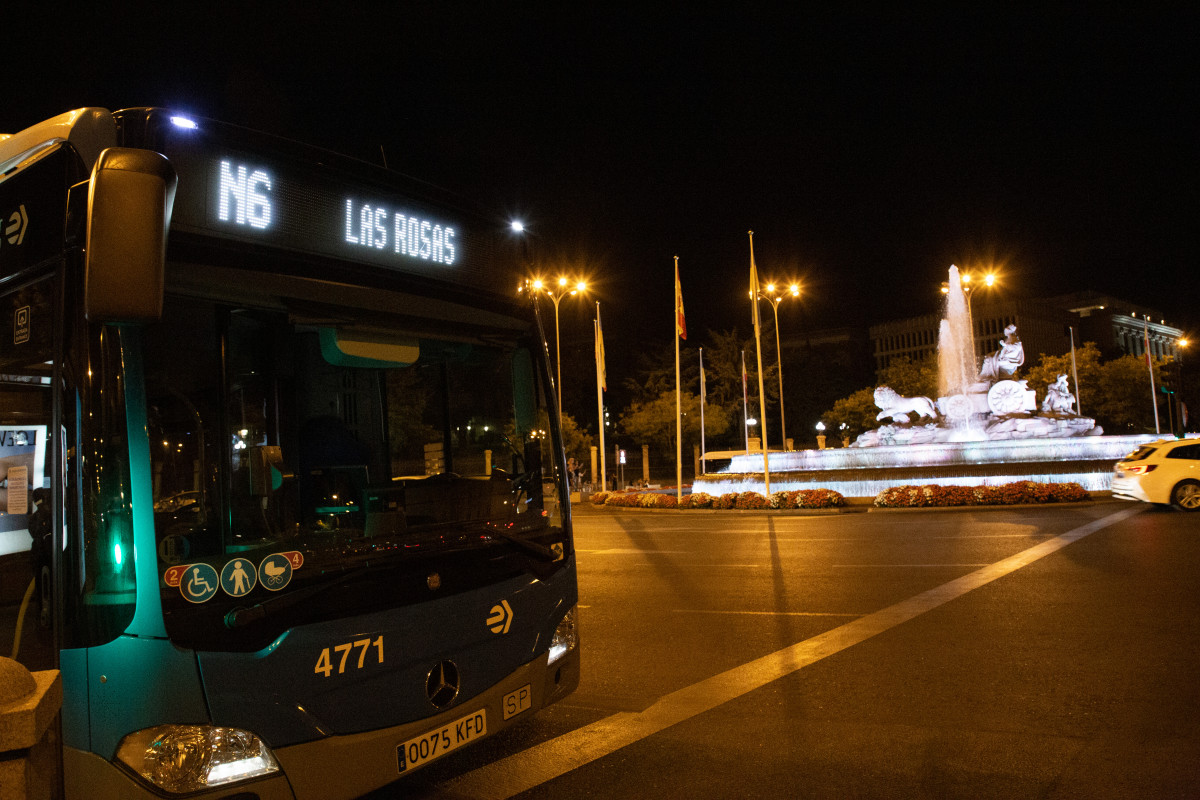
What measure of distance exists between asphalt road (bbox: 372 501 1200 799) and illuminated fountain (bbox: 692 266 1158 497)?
15.8 metres

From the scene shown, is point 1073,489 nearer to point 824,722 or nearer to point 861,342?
point 824,722

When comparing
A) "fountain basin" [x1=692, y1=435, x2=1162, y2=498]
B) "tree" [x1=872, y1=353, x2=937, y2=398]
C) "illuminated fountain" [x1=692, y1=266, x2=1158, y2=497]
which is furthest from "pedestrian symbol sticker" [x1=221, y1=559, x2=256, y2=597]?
"tree" [x1=872, y1=353, x2=937, y2=398]

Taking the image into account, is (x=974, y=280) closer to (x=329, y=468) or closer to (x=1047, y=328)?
(x=329, y=468)

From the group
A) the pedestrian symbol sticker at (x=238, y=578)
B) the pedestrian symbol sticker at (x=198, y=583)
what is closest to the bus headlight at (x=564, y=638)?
the pedestrian symbol sticker at (x=238, y=578)

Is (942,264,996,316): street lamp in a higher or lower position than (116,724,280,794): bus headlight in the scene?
higher

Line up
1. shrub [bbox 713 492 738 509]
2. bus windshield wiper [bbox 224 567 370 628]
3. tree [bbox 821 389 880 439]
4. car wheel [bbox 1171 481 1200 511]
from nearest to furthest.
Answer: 1. bus windshield wiper [bbox 224 567 370 628]
2. car wheel [bbox 1171 481 1200 511]
3. shrub [bbox 713 492 738 509]
4. tree [bbox 821 389 880 439]

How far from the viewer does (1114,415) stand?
60.8 m

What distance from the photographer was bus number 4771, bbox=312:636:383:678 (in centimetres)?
325

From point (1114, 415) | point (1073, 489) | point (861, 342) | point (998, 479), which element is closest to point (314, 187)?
point (1073, 489)

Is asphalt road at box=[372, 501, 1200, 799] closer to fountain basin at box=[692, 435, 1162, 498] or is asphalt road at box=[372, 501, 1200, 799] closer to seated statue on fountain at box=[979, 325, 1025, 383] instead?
fountain basin at box=[692, 435, 1162, 498]

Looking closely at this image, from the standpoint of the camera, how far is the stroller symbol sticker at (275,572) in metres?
3.17

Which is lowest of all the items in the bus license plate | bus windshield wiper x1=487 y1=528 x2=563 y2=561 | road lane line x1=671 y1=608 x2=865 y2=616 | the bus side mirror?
road lane line x1=671 y1=608 x2=865 y2=616

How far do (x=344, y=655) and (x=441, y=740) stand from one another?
24.7 inches

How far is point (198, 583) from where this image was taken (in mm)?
3029
